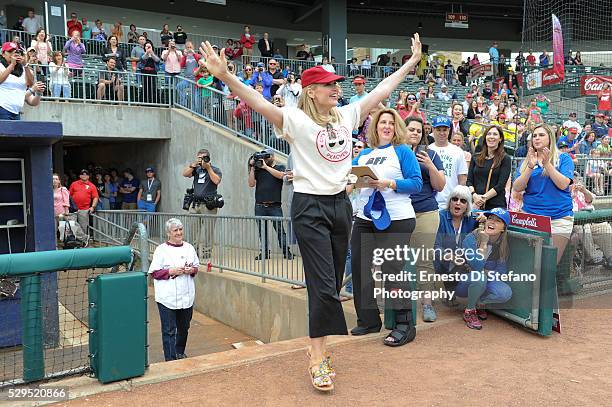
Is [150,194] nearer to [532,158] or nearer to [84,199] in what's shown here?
[84,199]

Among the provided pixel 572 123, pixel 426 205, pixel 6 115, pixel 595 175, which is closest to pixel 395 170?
pixel 426 205

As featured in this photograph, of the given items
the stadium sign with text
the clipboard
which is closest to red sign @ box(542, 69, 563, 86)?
the clipboard

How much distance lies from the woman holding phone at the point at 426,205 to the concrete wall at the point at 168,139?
6813mm

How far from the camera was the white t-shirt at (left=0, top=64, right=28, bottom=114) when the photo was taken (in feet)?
23.6

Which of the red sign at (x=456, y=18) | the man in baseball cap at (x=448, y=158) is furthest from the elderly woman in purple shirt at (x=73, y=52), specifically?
the red sign at (x=456, y=18)

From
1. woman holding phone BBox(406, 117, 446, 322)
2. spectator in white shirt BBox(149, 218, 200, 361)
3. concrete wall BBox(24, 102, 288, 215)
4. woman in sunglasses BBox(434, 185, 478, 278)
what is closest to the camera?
woman holding phone BBox(406, 117, 446, 322)

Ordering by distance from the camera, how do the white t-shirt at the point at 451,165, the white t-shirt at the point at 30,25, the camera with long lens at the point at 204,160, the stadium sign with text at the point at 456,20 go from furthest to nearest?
1. the stadium sign with text at the point at 456,20
2. the white t-shirt at the point at 30,25
3. the camera with long lens at the point at 204,160
4. the white t-shirt at the point at 451,165

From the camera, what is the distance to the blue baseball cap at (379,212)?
452cm

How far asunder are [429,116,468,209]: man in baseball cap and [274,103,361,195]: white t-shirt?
2.21 meters

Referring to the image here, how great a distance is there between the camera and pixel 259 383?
383 centimetres

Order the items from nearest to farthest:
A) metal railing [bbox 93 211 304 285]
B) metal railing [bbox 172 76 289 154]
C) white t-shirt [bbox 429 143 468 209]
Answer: white t-shirt [bbox 429 143 468 209] → metal railing [bbox 93 211 304 285] → metal railing [bbox 172 76 289 154]

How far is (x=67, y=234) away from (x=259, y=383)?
8954 millimetres

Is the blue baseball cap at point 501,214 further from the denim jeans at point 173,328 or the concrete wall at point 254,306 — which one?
the denim jeans at point 173,328

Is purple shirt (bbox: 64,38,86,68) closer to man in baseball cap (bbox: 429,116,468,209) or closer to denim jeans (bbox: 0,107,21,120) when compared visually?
denim jeans (bbox: 0,107,21,120)
